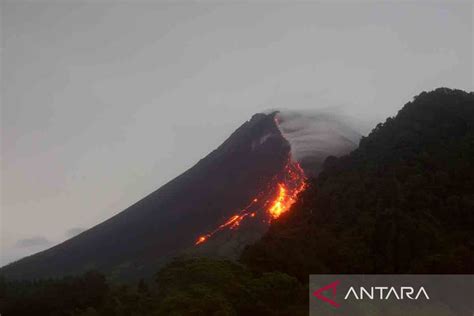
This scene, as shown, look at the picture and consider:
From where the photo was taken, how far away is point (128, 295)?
58.4 ft

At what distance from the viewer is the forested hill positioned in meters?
23.2

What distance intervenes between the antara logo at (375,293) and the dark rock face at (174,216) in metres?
19.0

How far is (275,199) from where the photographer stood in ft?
135

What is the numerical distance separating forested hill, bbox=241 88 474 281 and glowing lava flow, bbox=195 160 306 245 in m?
4.56

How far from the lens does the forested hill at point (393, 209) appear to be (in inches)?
913

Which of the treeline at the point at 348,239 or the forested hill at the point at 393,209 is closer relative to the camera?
the treeline at the point at 348,239

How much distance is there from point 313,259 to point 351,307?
21.4ft

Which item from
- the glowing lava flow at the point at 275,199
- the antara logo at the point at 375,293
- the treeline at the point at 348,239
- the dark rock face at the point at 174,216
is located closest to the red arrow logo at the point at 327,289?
the antara logo at the point at 375,293

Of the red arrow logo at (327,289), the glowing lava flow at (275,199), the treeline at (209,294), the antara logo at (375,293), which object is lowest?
the antara logo at (375,293)

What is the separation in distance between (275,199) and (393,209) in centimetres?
1431

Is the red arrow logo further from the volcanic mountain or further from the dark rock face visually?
the dark rock face

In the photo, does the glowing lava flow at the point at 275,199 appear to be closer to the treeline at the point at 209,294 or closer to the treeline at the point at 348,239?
the treeline at the point at 348,239

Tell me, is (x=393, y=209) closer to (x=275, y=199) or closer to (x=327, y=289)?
(x=327, y=289)

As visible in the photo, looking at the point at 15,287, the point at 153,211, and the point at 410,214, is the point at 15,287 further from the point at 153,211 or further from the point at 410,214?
the point at 153,211
